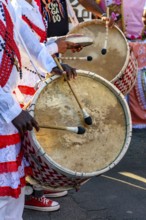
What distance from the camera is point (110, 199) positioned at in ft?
12.8

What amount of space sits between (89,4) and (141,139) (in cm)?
173

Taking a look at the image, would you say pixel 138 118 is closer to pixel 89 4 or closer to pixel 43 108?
pixel 89 4

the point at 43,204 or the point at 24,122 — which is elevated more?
the point at 24,122

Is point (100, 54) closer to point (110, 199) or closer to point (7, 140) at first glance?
point (110, 199)

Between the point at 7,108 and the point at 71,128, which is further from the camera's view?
the point at 71,128

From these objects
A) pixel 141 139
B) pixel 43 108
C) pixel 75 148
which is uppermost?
pixel 43 108

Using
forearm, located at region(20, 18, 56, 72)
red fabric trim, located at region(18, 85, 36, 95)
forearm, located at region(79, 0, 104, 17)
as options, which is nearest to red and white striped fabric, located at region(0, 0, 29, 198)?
forearm, located at region(20, 18, 56, 72)

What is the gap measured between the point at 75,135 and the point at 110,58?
1437 millimetres

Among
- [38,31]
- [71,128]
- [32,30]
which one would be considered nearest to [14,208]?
[71,128]

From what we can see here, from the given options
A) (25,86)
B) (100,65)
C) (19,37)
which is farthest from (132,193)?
(19,37)

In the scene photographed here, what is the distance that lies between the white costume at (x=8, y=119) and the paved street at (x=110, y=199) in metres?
1.06

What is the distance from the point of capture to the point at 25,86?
335cm

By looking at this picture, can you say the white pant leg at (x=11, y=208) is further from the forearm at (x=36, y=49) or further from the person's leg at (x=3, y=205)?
the forearm at (x=36, y=49)

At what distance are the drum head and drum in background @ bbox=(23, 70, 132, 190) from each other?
107 cm
